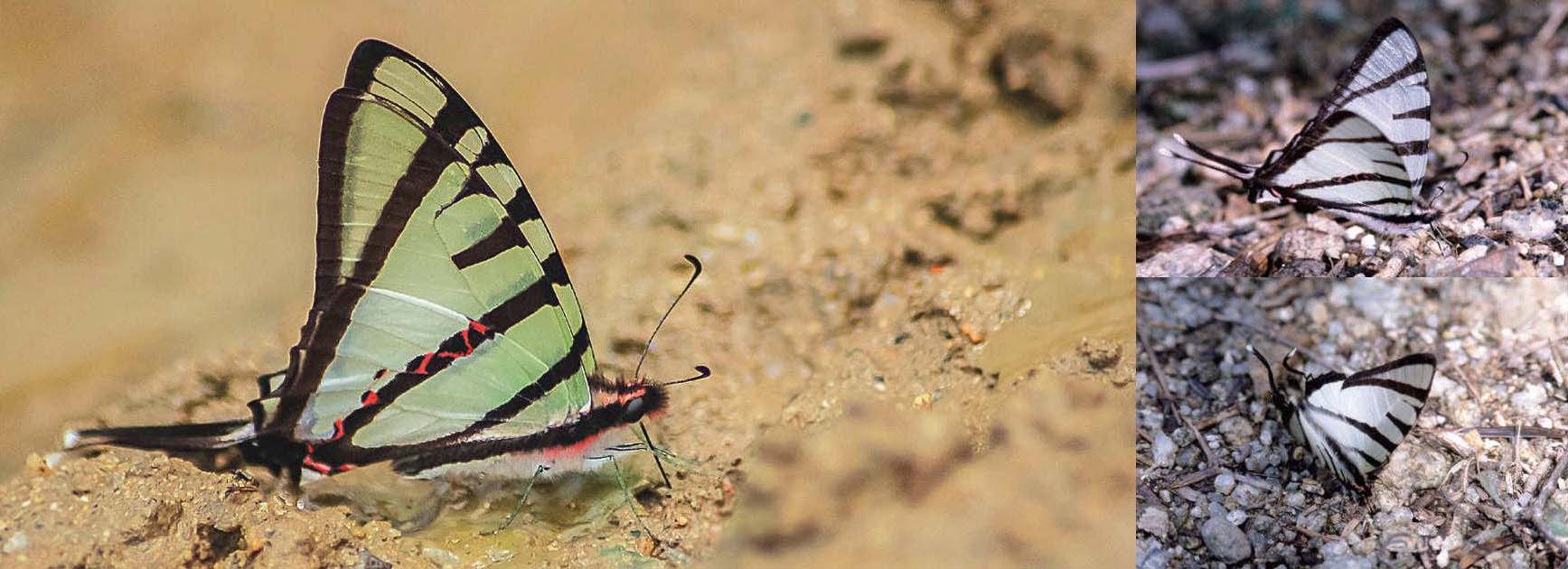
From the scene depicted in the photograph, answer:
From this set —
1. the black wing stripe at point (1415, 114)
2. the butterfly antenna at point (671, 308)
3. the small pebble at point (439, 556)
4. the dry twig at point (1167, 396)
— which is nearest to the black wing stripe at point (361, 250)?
the small pebble at point (439, 556)

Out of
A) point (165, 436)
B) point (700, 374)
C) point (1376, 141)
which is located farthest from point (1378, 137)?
point (165, 436)

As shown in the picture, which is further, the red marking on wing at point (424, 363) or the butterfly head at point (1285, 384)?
the butterfly head at point (1285, 384)

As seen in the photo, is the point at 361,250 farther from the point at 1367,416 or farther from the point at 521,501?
the point at 1367,416

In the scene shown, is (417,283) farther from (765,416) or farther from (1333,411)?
(1333,411)

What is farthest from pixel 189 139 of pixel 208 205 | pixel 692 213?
pixel 692 213

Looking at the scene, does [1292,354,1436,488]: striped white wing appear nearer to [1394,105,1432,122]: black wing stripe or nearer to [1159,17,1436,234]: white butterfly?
[1159,17,1436,234]: white butterfly

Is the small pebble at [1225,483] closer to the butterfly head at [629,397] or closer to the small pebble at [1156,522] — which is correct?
the small pebble at [1156,522]
